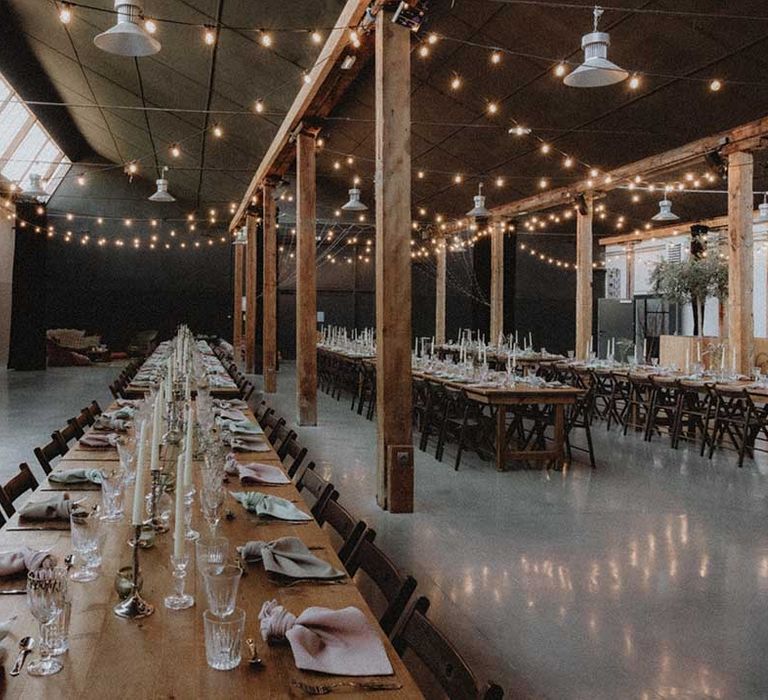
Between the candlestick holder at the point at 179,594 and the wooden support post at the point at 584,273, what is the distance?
10.8 m

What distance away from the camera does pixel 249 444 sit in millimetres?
3764

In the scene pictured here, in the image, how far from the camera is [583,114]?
9.20m

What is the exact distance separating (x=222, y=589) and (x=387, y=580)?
61cm

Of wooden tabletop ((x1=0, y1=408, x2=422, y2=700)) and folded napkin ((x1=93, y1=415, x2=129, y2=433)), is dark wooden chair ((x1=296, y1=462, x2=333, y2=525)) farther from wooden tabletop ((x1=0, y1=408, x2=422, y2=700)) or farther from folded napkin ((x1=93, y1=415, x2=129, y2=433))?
folded napkin ((x1=93, y1=415, x2=129, y2=433))

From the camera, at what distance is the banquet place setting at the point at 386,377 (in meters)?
1.83

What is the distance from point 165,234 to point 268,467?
1827cm

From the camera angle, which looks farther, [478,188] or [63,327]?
[63,327]

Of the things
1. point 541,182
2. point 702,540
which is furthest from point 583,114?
point 702,540

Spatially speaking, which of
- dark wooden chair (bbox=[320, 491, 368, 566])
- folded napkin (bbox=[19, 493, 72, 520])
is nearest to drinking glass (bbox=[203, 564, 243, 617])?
dark wooden chair (bbox=[320, 491, 368, 566])

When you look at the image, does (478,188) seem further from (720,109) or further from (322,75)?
(322,75)

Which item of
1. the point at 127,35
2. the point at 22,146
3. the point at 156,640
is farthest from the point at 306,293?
the point at 22,146

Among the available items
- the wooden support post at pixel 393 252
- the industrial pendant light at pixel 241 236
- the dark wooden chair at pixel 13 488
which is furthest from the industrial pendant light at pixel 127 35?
the industrial pendant light at pixel 241 236

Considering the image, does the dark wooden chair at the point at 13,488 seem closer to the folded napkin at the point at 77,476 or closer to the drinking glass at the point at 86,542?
the folded napkin at the point at 77,476

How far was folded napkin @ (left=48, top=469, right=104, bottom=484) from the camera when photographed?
2932 mm
